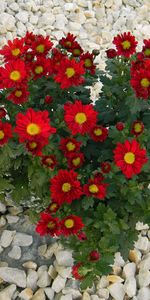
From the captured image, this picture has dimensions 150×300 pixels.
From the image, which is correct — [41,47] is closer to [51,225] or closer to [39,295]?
[51,225]

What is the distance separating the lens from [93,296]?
105 inches

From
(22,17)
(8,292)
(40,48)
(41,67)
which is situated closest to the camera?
(41,67)

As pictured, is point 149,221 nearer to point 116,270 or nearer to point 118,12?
point 116,270

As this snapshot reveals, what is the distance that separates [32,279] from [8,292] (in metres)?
0.14

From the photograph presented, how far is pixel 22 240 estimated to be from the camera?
2.86 meters

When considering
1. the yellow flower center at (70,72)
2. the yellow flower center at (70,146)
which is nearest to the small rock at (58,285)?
the yellow flower center at (70,146)

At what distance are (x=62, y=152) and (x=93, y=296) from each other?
2.61 feet

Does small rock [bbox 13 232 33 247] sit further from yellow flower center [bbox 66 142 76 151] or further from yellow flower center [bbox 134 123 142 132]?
yellow flower center [bbox 134 123 142 132]

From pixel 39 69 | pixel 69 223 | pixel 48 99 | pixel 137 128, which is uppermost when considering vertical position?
pixel 39 69

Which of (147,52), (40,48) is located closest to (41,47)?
(40,48)

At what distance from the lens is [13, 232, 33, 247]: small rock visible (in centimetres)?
285

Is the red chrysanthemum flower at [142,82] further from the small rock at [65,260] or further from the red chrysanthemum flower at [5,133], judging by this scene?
the small rock at [65,260]

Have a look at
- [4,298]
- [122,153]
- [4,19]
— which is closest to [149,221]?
[122,153]

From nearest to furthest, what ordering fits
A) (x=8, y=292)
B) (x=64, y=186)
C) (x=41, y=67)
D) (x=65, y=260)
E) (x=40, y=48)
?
1. (x=64, y=186)
2. (x=41, y=67)
3. (x=40, y=48)
4. (x=8, y=292)
5. (x=65, y=260)
